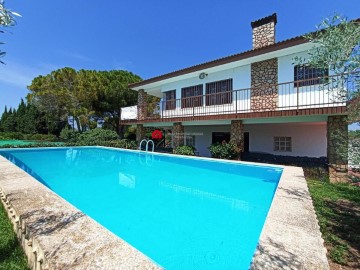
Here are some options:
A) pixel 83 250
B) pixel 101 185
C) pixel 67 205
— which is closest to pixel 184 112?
pixel 101 185

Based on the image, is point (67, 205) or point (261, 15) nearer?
point (67, 205)

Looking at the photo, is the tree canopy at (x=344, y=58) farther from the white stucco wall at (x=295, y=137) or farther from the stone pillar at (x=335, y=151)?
the white stucco wall at (x=295, y=137)

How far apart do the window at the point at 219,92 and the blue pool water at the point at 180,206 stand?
525 centimetres

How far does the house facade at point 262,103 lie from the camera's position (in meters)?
10.8

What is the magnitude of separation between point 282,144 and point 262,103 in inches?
155

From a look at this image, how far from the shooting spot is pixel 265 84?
13.2 meters

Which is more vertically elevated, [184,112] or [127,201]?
[184,112]

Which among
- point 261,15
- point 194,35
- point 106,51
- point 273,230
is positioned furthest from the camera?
point 106,51

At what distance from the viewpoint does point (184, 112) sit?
56.6 feet

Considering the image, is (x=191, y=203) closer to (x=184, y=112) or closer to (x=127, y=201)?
(x=127, y=201)

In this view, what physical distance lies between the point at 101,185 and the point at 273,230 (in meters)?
6.56

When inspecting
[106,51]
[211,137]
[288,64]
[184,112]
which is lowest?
[211,137]

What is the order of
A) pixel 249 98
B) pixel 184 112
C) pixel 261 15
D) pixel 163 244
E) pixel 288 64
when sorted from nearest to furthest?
pixel 163 244
pixel 288 64
pixel 249 98
pixel 261 15
pixel 184 112

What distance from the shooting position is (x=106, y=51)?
2853 centimetres
